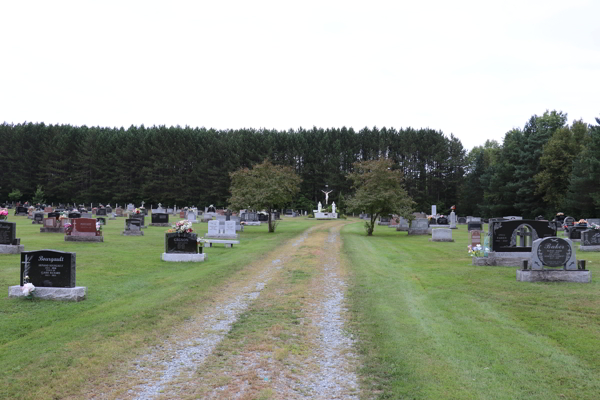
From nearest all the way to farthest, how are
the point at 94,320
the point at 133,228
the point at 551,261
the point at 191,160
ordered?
Answer: the point at 94,320 < the point at 551,261 < the point at 133,228 < the point at 191,160

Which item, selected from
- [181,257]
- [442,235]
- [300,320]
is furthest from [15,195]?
[300,320]

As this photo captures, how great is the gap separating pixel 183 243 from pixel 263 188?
1529 cm

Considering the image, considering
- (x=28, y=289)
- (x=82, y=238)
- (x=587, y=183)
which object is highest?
(x=587, y=183)

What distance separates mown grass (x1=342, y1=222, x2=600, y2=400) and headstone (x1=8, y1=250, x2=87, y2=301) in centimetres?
571

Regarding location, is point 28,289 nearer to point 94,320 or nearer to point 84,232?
point 94,320

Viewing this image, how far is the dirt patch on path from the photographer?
16.8 feet

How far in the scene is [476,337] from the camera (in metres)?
7.24

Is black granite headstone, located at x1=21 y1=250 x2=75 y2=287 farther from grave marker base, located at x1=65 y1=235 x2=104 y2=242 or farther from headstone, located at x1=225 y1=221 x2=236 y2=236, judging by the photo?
headstone, located at x1=225 y1=221 x2=236 y2=236

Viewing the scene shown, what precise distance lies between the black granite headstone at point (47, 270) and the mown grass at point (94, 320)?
0.49m

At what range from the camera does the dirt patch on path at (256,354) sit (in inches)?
202

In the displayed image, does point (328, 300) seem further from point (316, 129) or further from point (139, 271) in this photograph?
point (316, 129)

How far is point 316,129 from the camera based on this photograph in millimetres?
80812

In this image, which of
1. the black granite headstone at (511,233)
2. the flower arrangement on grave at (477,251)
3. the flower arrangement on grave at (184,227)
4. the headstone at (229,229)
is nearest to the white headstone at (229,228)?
the headstone at (229,229)

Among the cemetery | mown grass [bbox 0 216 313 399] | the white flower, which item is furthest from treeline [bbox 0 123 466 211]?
the white flower
